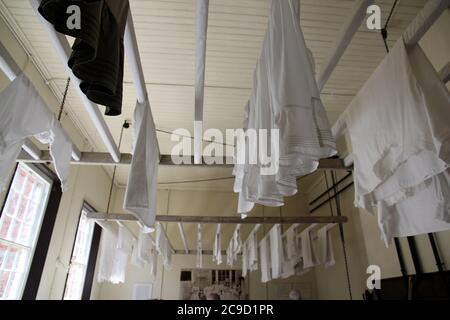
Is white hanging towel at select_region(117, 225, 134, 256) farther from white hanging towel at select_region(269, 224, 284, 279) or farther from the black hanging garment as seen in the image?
the black hanging garment

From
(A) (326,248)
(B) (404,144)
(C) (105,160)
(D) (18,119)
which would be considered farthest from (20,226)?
(A) (326,248)

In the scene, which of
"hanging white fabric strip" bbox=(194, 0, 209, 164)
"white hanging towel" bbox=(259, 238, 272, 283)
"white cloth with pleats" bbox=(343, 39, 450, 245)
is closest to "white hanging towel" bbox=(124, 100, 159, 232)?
"hanging white fabric strip" bbox=(194, 0, 209, 164)

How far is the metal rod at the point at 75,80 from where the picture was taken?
0.97m

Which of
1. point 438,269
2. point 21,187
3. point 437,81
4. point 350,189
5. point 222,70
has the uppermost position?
point 222,70

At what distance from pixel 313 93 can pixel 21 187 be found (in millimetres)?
3434

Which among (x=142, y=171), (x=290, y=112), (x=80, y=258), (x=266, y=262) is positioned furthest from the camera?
(x=80, y=258)

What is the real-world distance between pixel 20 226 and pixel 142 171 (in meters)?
2.46

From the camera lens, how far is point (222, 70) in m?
2.88

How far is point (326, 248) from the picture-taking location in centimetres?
397

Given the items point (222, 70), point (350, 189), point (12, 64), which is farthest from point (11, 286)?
point (350, 189)

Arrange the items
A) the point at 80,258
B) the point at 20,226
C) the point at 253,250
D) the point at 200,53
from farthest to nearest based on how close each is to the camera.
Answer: the point at 80,258
the point at 253,250
the point at 20,226
the point at 200,53

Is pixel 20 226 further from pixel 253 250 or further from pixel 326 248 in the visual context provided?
pixel 326 248

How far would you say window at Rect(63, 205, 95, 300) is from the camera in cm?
448
